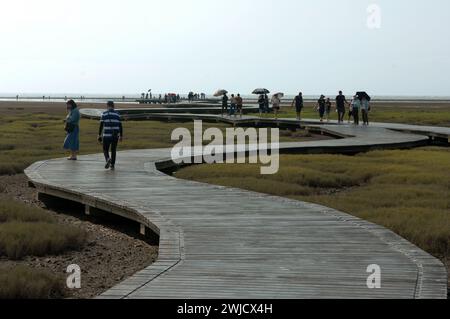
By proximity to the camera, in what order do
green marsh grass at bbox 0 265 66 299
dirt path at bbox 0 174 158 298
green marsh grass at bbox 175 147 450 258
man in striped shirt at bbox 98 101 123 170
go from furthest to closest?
man in striped shirt at bbox 98 101 123 170, green marsh grass at bbox 175 147 450 258, dirt path at bbox 0 174 158 298, green marsh grass at bbox 0 265 66 299

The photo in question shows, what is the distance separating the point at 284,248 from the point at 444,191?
337 inches

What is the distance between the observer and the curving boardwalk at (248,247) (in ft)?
21.6

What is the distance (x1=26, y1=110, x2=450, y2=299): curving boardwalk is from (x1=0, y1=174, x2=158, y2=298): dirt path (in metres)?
0.57

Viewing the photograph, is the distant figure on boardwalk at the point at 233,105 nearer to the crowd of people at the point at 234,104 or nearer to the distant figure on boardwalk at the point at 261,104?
the crowd of people at the point at 234,104

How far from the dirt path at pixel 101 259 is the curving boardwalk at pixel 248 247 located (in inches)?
22.4

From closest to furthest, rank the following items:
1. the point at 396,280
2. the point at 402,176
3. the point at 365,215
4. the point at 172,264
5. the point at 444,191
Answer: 1. the point at 396,280
2. the point at 172,264
3. the point at 365,215
4. the point at 444,191
5. the point at 402,176

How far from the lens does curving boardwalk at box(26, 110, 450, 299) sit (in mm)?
6578

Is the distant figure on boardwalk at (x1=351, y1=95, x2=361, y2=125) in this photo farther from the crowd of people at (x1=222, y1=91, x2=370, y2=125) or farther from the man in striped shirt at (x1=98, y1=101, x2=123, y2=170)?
the man in striped shirt at (x1=98, y1=101, x2=123, y2=170)

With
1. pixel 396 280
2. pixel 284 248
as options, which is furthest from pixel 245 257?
pixel 396 280

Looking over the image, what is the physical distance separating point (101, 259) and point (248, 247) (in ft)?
9.56

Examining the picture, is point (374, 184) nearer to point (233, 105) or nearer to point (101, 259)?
point (101, 259)

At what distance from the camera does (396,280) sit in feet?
22.6

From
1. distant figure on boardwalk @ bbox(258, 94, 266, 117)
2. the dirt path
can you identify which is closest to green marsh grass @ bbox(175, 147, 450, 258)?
the dirt path
